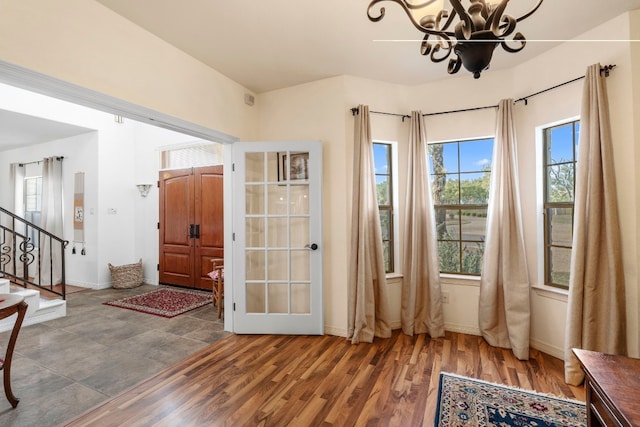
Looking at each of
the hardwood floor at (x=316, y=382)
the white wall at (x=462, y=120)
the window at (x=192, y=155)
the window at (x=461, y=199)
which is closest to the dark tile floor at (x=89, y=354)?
the hardwood floor at (x=316, y=382)

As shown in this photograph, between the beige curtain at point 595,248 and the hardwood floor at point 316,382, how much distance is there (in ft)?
1.46

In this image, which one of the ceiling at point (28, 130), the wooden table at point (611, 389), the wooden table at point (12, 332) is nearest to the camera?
the wooden table at point (611, 389)

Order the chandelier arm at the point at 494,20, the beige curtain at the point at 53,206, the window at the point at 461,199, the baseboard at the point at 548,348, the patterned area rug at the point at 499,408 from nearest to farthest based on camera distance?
the chandelier arm at the point at 494,20
the patterned area rug at the point at 499,408
the baseboard at the point at 548,348
the window at the point at 461,199
the beige curtain at the point at 53,206

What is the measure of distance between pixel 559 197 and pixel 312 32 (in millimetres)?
2679

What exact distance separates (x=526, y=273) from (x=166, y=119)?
356 cm

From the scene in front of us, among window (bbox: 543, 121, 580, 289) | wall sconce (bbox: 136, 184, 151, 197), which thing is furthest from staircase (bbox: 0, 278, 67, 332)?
window (bbox: 543, 121, 580, 289)

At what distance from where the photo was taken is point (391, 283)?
3334 millimetres

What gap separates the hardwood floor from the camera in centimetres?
194

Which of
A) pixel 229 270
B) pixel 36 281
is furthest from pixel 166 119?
pixel 36 281

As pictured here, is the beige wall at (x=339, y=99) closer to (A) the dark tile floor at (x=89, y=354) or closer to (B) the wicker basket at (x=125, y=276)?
(A) the dark tile floor at (x=89, y=354)

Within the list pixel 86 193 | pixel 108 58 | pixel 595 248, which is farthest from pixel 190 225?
pixel 595 248

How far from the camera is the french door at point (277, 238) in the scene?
318cm

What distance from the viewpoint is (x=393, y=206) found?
11.3ft

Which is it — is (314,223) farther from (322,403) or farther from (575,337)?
(575,337)
